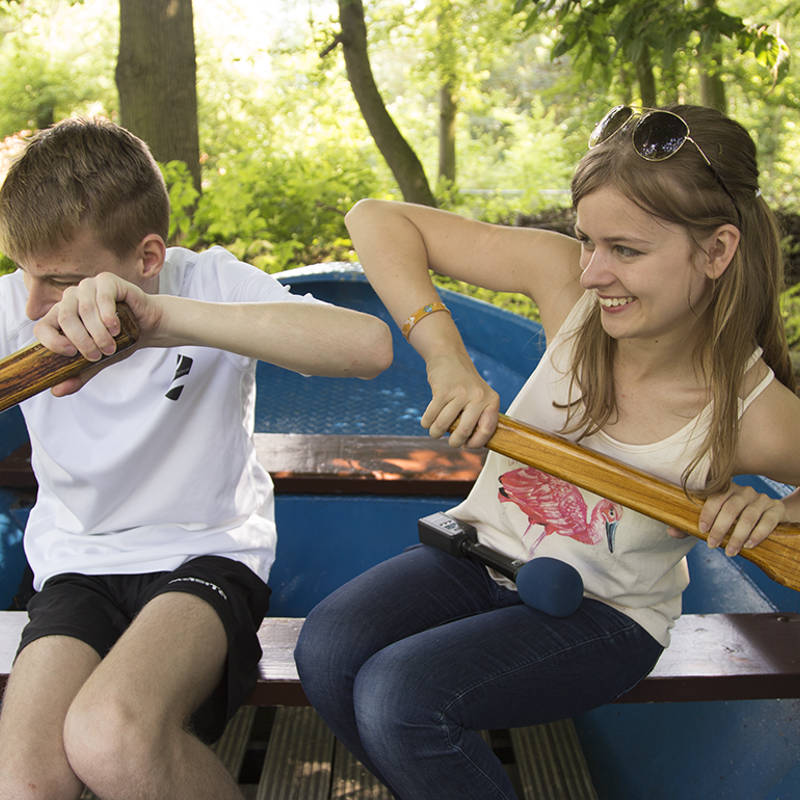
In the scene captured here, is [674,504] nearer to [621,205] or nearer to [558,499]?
[558,499]

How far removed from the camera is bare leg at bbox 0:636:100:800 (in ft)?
3.40

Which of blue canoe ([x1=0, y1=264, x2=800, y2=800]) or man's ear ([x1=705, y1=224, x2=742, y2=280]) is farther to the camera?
blue canoe ([x1=0, y1=264, x2=800, y2=800])

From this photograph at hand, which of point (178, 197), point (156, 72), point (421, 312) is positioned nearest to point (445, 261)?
point (421, 312)

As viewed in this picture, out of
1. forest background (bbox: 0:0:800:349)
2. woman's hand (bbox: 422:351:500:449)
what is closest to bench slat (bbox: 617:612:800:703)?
woman's hand (bbox: 422:351:500:449)

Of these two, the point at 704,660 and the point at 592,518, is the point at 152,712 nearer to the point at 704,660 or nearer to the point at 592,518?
the point at 592,518

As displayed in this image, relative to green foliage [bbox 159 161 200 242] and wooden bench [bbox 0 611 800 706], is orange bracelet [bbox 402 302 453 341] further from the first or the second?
green foliage [bbox 159 161 200 242]

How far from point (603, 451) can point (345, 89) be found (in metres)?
14.4

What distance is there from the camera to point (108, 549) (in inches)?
55.3

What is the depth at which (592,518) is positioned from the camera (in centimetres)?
136

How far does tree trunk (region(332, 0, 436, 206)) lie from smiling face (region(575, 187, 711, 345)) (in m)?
5.34

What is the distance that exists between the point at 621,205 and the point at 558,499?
0.52 metres

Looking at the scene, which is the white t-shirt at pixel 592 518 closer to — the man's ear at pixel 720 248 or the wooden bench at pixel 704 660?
the wooden bench at pixel 704 660

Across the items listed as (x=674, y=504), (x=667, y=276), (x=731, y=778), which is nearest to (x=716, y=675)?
(x=731, y=778)

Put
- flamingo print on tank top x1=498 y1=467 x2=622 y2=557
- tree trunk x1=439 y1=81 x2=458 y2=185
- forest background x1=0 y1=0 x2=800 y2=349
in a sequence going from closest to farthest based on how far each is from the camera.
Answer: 1. flamingo print on tank top x1=498 y1=467 x2=622 y2=557
2. forest background x1=0 y1=0 x2=800 y2=349
3. tree trunk x1=439 y1=81 x2=458 y2=185
